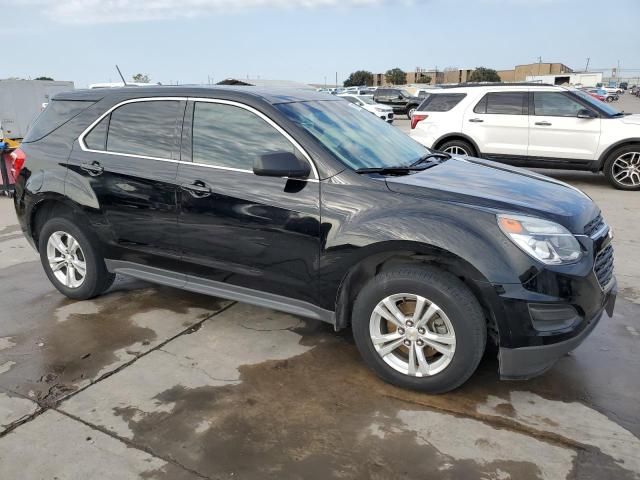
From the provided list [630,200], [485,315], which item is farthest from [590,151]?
[485,315]

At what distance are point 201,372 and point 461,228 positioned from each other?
186 cm

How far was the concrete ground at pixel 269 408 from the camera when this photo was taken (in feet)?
8.61

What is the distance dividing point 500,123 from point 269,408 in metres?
8.19

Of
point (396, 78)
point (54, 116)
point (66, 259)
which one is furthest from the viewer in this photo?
point (396, 78)

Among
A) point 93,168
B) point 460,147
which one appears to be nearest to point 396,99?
point 460,147

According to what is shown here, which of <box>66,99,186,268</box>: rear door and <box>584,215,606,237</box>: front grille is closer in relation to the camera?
<box>584,215,606,237</box>: front grille

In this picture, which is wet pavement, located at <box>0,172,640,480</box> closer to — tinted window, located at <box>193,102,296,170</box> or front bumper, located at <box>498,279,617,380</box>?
front bumper, located at <box>498,279,617,380</box>

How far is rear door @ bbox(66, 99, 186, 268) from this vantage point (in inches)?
152

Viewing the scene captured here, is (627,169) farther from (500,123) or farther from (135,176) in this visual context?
(135,176)

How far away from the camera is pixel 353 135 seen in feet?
12.4

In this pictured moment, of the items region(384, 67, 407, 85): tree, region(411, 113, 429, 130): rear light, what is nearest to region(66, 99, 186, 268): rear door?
region(411, 113, 429, 130): rear light

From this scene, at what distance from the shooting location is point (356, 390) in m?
3.27

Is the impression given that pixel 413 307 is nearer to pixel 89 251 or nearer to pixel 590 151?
pixel 89 251

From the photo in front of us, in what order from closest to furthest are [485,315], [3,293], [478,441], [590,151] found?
[478,441] → [485,315] → [3,293] → [590,151]
